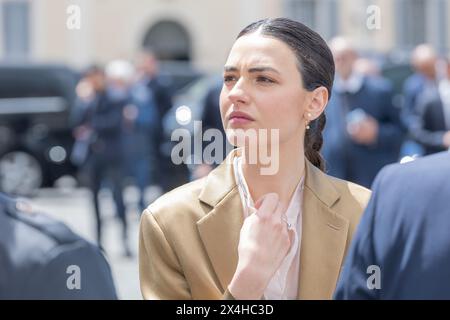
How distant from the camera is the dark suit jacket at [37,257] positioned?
6.49 feet

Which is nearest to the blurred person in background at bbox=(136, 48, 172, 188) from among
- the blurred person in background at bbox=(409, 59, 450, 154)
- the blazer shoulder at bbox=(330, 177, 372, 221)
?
the blurred person in background at bbox=(409, 59, 450, 154)

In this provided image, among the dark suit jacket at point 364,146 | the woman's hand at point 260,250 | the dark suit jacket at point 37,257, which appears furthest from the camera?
the dark suit jacket at point 364,146

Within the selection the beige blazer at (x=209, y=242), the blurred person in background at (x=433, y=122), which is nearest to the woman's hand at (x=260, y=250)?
the beige blazer at (x=209, y=242)

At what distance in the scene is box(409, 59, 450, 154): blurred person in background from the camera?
27.5 feet

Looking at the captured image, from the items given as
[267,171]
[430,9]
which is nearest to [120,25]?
[430,9]

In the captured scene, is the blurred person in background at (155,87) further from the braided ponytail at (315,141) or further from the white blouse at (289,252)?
the white blouse at (289,252)

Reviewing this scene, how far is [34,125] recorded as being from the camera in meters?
16.4

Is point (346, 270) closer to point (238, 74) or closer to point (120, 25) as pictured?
point (238, 74)

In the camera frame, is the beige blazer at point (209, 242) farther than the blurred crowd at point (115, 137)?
No

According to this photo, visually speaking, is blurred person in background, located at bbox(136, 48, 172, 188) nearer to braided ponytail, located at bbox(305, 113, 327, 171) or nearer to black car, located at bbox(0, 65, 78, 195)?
black car, located at bbox(0, 65, 78, 195)

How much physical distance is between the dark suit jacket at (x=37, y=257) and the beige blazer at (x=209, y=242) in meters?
0.15

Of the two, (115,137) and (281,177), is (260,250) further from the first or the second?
(115,137)

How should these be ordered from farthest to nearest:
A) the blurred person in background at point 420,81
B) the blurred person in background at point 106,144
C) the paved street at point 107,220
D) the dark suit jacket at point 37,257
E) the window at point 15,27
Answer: the window at point 15,27, the blurred person in background at point 106,144, the blurred person in background at point 420,81, the paved street at point 107,220, the dark suit jacket at point 37,257

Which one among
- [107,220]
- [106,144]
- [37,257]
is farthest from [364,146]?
[37,257]
